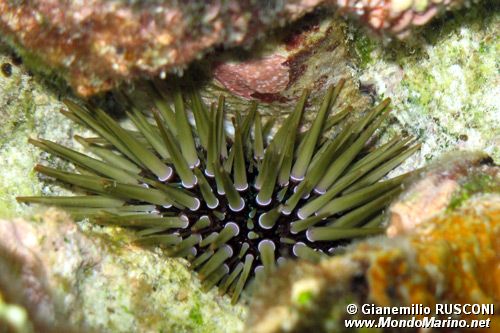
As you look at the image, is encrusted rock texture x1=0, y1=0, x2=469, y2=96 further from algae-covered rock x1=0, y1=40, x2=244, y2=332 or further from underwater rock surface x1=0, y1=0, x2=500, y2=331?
algae-covered rock x1=0, y1=40, x2=244, y2=332

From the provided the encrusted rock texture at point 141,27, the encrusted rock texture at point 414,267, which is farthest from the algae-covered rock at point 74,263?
the encrusted rock texture at point 414,267

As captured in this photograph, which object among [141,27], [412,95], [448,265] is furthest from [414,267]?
[412,95]

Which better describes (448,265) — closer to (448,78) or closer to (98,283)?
(448,78)

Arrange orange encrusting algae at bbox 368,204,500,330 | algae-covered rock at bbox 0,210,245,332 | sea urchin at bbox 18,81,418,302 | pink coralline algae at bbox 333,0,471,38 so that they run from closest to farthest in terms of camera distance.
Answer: orange encrusting algae at bbox 368,204,500,330, algae-covered rock at bbox 0,210,245,332, pink coralline algae at bbox 333,0,471,38, sea urchin at bbox 18,81,418,302

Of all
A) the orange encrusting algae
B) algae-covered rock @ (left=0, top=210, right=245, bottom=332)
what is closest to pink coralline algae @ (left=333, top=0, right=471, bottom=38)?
the orange encrusting algae

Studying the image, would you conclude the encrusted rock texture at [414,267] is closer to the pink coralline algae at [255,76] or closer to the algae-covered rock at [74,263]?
the algae-covered rock at [74,263]

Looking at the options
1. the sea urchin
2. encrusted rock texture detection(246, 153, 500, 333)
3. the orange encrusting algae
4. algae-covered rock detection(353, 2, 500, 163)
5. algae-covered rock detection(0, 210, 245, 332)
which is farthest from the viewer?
algae-covered rock detection(353, 2, 500, 163)
